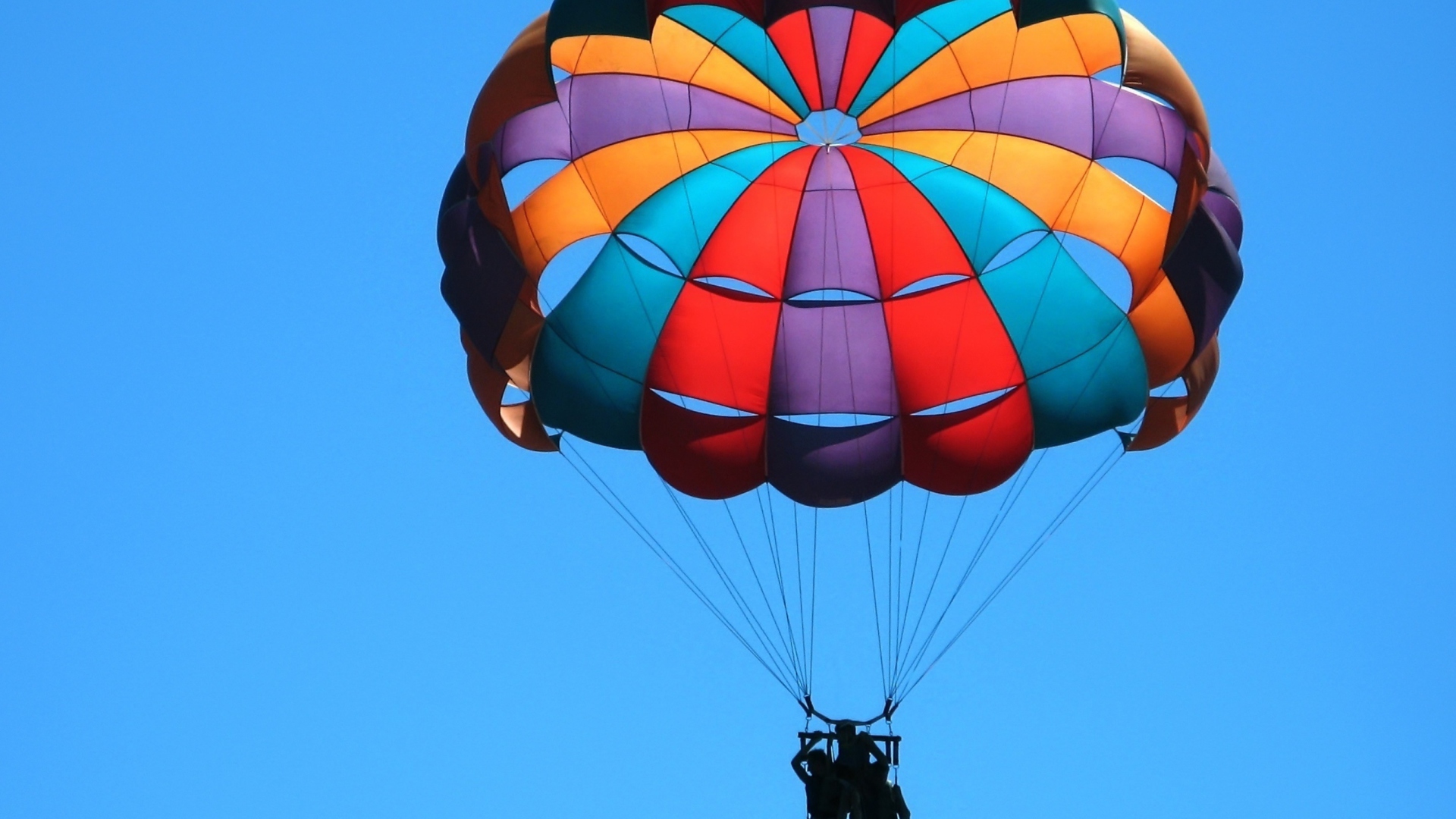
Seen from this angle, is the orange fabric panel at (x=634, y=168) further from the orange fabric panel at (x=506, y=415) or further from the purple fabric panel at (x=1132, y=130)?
the purple fabric panel at (x=1132, y=130)

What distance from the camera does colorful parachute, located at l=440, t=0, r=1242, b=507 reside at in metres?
17.2

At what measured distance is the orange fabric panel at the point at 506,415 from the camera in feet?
58.2

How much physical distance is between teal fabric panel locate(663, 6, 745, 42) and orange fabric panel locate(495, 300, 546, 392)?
78.6 inches

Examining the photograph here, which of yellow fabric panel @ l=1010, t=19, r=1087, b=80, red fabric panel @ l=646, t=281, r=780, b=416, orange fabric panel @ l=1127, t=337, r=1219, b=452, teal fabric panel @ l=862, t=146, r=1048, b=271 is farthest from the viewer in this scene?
orange fabric panel @ l=1127, t=337, r=1219, b=452

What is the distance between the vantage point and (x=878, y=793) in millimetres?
16078

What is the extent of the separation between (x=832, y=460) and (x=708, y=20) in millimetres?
3020

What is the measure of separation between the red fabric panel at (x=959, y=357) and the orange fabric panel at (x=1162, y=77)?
5.95 feet

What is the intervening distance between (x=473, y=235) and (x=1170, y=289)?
4601mm

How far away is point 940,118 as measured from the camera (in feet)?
57.1

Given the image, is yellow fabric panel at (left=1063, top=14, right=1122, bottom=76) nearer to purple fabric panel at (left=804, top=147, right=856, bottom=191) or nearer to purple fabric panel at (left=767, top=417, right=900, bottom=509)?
purple fabric panel at (left=804, top=147, right=856, bottom=191)

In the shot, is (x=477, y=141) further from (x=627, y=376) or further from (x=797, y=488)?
(x=797, y=488)

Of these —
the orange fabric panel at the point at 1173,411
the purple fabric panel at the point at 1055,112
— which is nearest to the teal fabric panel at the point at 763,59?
the purple fabric panel at the point at 1055,112

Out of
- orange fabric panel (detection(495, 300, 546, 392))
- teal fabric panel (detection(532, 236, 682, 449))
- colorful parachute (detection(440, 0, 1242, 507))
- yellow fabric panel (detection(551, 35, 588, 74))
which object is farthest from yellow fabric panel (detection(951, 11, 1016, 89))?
orange fabric panel (detection(495, 300, 546, 392))

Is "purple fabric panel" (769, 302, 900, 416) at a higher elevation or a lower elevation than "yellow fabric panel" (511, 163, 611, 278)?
lower
